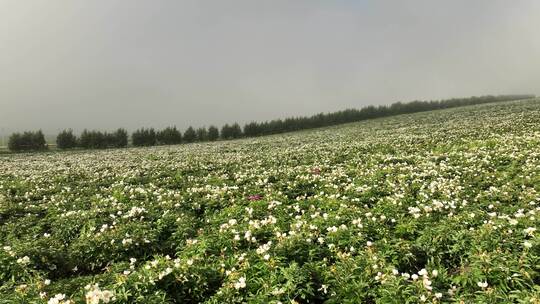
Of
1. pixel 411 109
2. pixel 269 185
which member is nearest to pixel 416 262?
pixel 269 185

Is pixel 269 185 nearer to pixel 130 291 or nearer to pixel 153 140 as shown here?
pixel 130 291

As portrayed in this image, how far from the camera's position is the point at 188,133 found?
7981cm

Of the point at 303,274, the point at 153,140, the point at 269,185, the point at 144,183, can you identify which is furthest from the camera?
the point at 153,140

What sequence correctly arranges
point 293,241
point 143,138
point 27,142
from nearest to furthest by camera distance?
point 293,241, point 27,142, point 143,138

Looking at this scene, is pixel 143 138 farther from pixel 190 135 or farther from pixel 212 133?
pixel 212 133

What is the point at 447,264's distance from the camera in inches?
298

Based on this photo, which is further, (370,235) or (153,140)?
(153,140)

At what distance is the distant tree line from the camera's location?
224 ft

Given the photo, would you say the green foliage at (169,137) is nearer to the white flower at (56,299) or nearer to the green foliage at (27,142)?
the green foliage at (27,142)

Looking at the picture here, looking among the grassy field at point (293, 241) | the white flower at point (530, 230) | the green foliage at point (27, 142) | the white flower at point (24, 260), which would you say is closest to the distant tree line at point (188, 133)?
the green foliage at point (27, 142)

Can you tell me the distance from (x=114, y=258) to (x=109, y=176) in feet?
46.0

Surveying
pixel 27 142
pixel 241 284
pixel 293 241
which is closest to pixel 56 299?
pixel 241 284

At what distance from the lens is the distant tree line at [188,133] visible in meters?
68.1

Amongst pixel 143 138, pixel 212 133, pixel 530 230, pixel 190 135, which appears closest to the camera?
pixel 530 230
